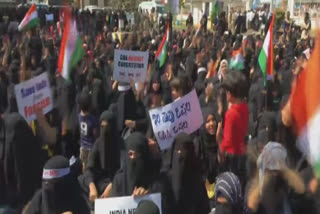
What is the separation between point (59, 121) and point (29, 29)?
7.45 metres

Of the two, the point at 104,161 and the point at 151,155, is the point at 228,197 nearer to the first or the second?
the point at 151,155

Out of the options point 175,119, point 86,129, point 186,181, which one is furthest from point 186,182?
point 86,129

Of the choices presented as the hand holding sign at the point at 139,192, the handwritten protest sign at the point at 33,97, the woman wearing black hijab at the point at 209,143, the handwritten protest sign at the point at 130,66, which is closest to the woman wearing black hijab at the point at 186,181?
the hand holding sign at the point at 139,192

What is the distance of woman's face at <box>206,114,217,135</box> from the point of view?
19.0ft

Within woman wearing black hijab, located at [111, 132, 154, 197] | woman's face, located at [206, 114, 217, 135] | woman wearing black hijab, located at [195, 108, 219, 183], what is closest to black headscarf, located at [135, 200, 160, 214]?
woman wearing black hijab, located at [111, 132, 154, 197]

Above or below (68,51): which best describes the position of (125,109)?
below

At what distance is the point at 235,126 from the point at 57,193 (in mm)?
2105

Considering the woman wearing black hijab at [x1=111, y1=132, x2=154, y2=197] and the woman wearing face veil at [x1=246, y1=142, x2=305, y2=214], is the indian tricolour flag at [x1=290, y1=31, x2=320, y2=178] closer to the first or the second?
the woman wearing face veil at [x1=246, y1=142, x2=305, y2=214]

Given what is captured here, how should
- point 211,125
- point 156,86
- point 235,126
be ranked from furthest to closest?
point 156,86, point 211,125, point 235,126

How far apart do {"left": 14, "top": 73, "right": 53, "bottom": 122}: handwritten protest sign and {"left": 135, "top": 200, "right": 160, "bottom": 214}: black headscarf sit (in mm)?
2576

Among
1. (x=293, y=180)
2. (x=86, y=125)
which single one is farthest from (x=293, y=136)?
(x=86, y=125)

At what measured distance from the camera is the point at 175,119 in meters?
5.55

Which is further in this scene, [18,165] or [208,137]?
[208,137]

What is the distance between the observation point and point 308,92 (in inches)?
124
